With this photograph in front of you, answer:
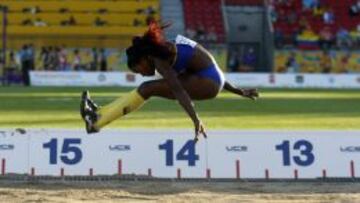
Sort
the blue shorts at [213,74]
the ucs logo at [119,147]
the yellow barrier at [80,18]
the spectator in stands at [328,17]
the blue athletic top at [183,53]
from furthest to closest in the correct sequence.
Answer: the spectator in stands at [328,17] → the yellow barrier at [80,18] → the ucs logo at [119,147] → the blue shorts at [213,74] → the blue athletic top at [183,53]

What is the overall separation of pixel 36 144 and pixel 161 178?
5.94ft

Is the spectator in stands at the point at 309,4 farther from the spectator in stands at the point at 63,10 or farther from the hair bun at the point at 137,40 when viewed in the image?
the hair bun at the point at 137,40

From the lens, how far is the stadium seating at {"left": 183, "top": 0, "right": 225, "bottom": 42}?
45.9 meters

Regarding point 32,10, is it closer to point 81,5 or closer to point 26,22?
point 26,22

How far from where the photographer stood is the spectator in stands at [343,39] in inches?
1793

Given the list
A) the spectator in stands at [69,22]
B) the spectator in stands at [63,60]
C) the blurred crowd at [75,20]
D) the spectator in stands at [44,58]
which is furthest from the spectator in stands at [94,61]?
the spectator in stands at [69,22]

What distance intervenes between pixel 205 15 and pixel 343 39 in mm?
8509

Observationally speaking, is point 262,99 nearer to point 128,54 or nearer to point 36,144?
point 36,144

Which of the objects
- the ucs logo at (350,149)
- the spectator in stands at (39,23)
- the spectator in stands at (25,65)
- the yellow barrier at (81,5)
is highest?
the yellow barrier at (81,5)

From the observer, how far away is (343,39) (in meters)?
46.1

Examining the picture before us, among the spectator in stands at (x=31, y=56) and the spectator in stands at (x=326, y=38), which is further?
the spectator in stands at (x=326, y=38)

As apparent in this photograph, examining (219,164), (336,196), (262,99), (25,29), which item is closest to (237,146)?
(219,164)

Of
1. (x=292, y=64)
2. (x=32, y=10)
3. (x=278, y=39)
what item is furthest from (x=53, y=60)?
(x=292, y=64)

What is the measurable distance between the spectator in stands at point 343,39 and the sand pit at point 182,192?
120ft
